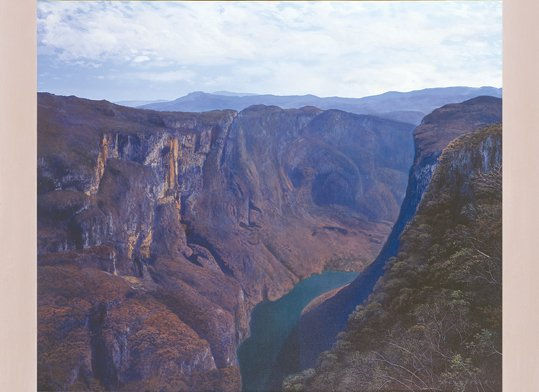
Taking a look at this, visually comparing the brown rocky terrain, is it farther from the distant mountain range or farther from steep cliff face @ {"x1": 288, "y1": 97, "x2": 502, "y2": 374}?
the distant mountain range

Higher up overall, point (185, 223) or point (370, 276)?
point (185, 223)

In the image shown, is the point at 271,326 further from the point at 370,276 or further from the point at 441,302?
the point at 441,302

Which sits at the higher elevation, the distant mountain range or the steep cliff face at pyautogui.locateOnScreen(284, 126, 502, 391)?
the distant mountain range

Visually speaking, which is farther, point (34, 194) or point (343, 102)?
point (343, 102)

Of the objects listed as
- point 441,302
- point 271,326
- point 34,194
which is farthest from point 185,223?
point 441,302

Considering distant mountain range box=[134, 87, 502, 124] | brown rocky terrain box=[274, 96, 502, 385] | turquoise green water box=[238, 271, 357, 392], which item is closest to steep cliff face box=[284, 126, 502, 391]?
brown rocky terrain box=[274, 96, 502, 385]

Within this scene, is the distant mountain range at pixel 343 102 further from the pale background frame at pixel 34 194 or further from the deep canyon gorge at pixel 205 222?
the pale background frame at pixel 34 194

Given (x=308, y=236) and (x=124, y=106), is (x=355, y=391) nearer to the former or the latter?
(x=308, y=236)
